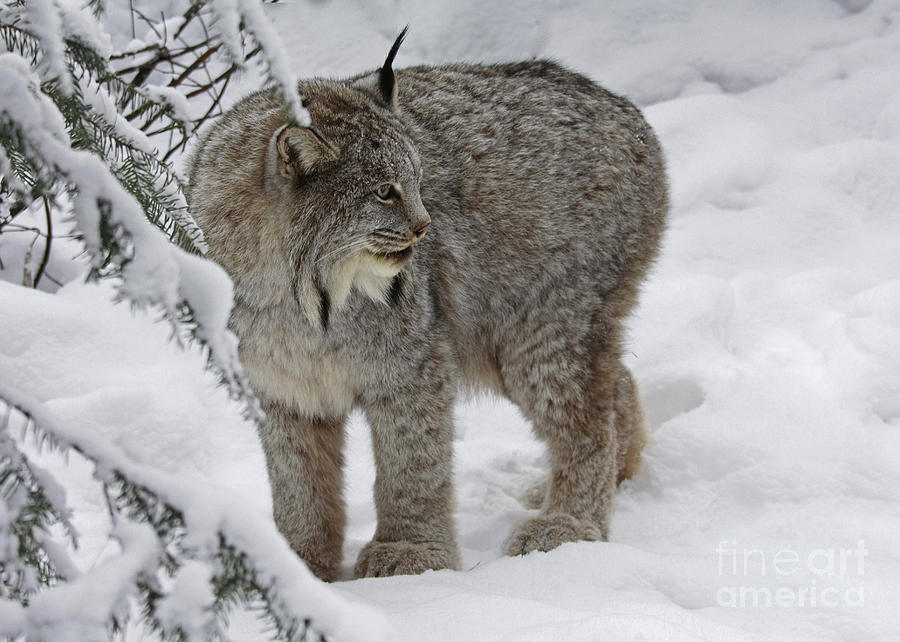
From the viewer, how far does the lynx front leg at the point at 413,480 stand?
3.17 meters

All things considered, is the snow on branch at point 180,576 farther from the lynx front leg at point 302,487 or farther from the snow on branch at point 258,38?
the lynx front leg at point 302,487

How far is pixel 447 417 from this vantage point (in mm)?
3285

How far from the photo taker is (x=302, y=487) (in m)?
3.33

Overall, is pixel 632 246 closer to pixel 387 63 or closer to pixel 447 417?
pixel 447 417

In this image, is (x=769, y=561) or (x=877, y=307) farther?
(x=877, y=307)

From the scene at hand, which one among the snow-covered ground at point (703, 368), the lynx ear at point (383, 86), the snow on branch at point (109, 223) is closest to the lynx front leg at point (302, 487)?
the snow-covered ground at point (703, 368)

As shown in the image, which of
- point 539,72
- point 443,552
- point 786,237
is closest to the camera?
point 443,552

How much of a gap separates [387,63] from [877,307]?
9.10ft

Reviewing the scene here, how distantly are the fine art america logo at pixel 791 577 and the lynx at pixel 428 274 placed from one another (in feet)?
2.02

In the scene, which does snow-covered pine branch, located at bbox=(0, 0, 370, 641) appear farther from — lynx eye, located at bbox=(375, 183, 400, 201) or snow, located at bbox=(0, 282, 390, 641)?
lynx eye, located at bbox=(375, 183, 400, 201)

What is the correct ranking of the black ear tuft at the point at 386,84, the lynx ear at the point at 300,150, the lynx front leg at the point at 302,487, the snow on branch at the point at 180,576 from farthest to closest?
the lynx front leg at the point at 302,487 < the black ear tuft at the point at 386,84 < the lynx ear at the point at 300,150 < the snow on branch at the point at 180,576

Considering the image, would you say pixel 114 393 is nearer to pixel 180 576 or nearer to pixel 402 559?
pixel 402 559

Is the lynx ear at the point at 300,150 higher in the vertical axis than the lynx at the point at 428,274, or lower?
higher

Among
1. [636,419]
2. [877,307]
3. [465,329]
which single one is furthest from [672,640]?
[877,307]
